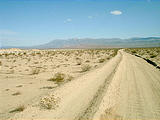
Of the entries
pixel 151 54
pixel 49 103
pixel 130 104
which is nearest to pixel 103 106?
pixel 130 104

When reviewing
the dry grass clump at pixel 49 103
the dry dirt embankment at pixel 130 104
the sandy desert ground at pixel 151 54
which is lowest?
the dry dirt embankment at pixel 130 104

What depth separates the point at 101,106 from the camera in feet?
23.3

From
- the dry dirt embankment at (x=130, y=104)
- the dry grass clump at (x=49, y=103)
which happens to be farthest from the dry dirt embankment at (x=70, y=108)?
the dry dirt embankment at (x=130, y=104)

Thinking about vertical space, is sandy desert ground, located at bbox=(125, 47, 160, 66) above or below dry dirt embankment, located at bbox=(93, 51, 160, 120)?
above

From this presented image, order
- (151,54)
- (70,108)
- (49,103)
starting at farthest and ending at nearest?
(151,54) → (49,103) → (70,108)

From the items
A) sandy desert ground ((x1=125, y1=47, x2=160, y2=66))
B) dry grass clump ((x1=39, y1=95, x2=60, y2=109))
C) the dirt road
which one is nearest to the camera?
the dirt road

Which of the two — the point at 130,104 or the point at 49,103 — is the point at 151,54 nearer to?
the point at 130,104

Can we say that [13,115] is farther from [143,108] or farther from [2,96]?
[143,108]

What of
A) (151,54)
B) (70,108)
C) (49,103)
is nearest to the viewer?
(70,108)

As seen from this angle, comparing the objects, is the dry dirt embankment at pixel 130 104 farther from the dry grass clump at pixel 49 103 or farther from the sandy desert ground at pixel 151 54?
the sandy desert ground at pixel 151 54

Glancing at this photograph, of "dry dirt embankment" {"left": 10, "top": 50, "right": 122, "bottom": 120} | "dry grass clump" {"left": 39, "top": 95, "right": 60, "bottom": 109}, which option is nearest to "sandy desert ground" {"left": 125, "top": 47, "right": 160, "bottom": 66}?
"dry dirt embankment" {"left": 10, "top": 50, "right": 122, "bottom": 120}

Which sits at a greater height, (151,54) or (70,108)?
(151,54)

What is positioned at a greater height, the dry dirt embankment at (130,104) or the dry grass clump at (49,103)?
the dry grass clump at (49,103)

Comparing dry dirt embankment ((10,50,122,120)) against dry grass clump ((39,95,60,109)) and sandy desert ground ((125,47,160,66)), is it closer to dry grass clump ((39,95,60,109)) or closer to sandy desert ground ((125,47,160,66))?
dry grass clump ((39,95,60,109))
